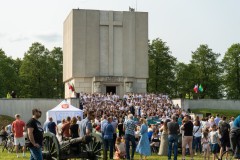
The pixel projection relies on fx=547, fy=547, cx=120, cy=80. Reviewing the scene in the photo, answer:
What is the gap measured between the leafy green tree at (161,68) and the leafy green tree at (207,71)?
3.67m

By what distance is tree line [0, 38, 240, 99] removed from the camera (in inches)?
3044

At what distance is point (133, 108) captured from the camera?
4325 cm

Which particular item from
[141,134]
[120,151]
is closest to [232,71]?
[120,151]

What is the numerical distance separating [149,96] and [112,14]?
14.2 meters

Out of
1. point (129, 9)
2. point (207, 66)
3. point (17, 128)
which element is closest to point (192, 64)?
point (207, 66)

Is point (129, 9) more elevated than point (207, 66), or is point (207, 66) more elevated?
point (129, 9)

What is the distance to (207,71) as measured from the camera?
3118 inches

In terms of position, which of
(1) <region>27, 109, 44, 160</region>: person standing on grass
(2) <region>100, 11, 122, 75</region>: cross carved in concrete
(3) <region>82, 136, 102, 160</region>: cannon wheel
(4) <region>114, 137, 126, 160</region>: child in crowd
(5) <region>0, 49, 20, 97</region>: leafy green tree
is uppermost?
(2) <region>100, 11, 122, 75</region>: cross carved in concrete

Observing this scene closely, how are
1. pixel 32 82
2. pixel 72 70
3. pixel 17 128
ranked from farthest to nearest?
pixel 32 82
pixel 72 70
pixel 17 128

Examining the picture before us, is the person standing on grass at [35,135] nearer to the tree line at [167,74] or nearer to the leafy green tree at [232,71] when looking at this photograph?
the tree line at [167,74]

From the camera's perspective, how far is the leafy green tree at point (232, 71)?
77.3m

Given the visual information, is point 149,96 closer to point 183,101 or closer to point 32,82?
point 183,101

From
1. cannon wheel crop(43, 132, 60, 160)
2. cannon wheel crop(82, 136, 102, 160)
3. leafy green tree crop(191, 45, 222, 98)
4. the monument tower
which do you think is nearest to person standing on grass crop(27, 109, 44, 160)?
cannon wheel crop(43, 132, 60, 160)

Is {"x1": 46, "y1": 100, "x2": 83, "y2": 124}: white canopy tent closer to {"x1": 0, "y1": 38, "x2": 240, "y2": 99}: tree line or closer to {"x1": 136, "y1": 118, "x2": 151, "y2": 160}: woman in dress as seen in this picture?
{"x1": 136, "y1": 118, "x2": 151, "y2": 160}: woman in dress
